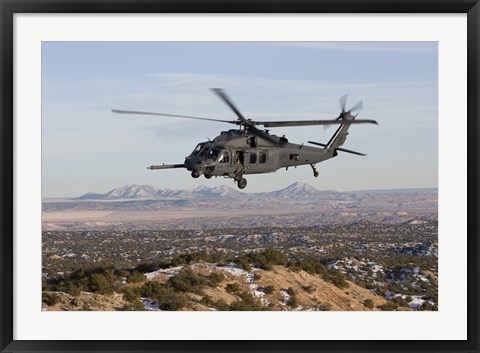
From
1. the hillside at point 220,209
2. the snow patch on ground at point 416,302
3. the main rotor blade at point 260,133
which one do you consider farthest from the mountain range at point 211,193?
the main rotor blade at point 260,133

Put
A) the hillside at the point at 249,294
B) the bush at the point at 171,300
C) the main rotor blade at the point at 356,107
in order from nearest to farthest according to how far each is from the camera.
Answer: the bush at the point at 171,300 → the hillside at the point at 249,294 → the main rotor blade at the point at 356,107

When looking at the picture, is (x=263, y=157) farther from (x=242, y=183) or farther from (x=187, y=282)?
(x=187, y=282)

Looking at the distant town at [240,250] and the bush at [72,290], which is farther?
the distant town at [240,250]

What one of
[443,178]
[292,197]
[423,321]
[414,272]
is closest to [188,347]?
[423,321]

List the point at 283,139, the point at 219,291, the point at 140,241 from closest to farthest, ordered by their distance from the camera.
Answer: the point at 283,139
the point at 219,291
the point at 140,241

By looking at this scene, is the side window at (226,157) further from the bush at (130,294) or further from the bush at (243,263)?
the bush at (243,263)

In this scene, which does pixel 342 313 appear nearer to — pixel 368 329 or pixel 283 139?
pixel 368 329

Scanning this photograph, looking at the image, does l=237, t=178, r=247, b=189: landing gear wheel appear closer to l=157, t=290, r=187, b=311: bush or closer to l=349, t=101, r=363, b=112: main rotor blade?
l=157, t=290, r=187, b=311: bush
